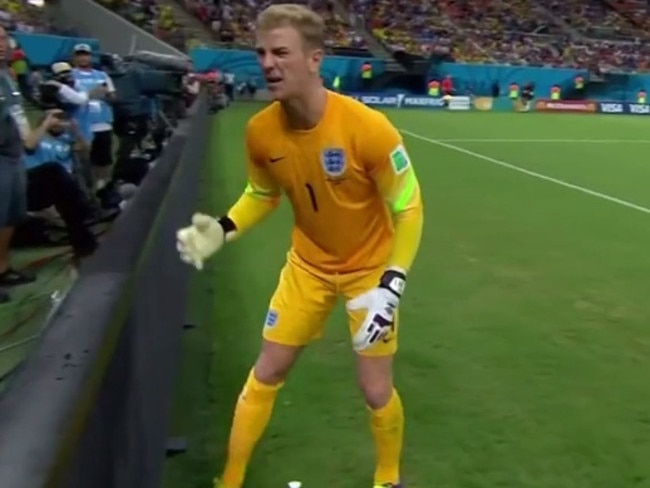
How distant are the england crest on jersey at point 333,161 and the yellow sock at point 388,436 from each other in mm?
999

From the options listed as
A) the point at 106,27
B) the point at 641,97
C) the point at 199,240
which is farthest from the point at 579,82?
the point at 199,240

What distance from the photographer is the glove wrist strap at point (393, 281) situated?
3.62m

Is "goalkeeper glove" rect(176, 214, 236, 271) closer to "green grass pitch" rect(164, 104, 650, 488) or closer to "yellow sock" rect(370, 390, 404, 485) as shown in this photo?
"yellow sock" rect(370, 390, 404, 485)

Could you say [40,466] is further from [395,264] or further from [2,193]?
[2,193]

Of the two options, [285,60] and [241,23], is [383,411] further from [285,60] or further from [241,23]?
[241,23]

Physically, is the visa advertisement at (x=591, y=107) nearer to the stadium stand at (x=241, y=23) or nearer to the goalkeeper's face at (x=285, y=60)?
the stadium stand at (x=241, y=23)

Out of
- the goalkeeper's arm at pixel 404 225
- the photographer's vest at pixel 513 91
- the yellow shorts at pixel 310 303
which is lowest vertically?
the photographer's vest at pixel 513 91

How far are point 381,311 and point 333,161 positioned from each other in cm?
58

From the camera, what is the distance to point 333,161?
366cm

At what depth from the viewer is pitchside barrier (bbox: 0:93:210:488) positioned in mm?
1781

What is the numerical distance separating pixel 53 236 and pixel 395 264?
6.52 metres

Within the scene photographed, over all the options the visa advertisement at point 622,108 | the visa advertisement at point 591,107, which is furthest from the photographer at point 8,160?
the visa advertisement at point 622,108

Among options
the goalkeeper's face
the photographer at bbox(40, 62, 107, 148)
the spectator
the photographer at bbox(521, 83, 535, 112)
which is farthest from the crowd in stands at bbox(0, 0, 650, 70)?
the goalkeeper's face

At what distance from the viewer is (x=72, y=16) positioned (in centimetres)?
3509
